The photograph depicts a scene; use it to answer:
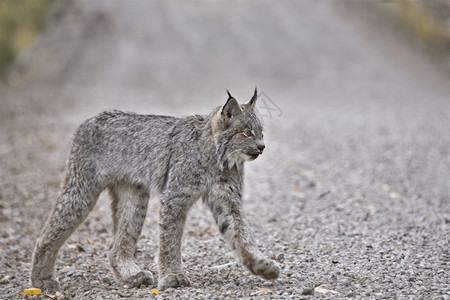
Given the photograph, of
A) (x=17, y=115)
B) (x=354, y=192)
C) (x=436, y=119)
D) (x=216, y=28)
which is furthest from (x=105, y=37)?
(x=354, y=192)

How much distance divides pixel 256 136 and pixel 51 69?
23.5m

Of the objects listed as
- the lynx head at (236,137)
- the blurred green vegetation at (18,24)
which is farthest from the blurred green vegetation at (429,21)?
the lynx head at (236,137)

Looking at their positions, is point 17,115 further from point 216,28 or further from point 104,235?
point 216,28

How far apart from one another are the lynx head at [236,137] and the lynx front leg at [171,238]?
0.62 meters

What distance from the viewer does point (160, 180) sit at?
6.49 metres

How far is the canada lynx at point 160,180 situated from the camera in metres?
6.15

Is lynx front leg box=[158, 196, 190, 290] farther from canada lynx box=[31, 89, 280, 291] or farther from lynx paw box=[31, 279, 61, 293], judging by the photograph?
lynx paw box=[31, 279, 61, 293]

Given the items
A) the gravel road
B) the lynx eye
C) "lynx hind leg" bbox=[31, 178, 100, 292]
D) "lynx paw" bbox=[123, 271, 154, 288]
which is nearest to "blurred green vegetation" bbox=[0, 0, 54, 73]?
the gravel road

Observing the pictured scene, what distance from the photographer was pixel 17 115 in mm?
19141

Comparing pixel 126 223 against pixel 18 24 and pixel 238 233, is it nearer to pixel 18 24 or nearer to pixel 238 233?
pixel 238 233

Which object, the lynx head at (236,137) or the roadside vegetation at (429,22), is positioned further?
the roadside vegetation at (429,22)

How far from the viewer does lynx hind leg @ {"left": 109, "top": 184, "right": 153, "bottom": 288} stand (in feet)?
22.5

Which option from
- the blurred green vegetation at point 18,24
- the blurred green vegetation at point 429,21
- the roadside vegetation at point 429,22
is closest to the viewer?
the roadside vegetation at point 429,22

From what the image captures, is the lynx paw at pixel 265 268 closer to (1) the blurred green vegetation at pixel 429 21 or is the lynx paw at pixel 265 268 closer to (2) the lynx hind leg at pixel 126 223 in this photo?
(2) the lynx hind leg at pixel 126 223
